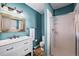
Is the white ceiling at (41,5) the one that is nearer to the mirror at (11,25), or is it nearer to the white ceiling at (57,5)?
the white ceiling at (57,5)

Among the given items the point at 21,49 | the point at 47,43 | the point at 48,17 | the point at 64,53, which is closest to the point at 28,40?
the point at 21,49

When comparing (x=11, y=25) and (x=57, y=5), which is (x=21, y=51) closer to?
(x=11, y=25)

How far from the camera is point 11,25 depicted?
4.66ft

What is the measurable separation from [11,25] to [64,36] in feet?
2.50

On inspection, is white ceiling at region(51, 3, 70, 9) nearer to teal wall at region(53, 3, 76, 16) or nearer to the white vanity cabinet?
teal wall at region(53, 3, 76, 16)

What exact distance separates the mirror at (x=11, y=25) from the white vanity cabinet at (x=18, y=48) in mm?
184

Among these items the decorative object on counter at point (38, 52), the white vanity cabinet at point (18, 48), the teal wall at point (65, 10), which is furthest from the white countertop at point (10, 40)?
the teal wall at point (65, 10)

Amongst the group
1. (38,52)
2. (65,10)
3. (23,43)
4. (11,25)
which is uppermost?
(65,10)

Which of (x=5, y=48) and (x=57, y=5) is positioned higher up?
(x=57, y=5)

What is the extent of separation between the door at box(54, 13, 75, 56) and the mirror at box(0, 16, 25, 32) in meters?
0.50

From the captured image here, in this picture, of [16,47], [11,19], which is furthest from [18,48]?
[11,19]

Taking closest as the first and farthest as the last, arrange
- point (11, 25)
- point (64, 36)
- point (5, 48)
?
point (5, 48) < point (11, 25) < point (64, 36)

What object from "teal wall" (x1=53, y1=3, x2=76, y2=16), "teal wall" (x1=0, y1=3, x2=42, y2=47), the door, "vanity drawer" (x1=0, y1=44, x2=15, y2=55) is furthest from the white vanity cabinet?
"teal wall" (x1=53, y1=3, x2=76, y2=16)

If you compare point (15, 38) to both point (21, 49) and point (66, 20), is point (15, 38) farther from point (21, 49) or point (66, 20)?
point (66, 20)
